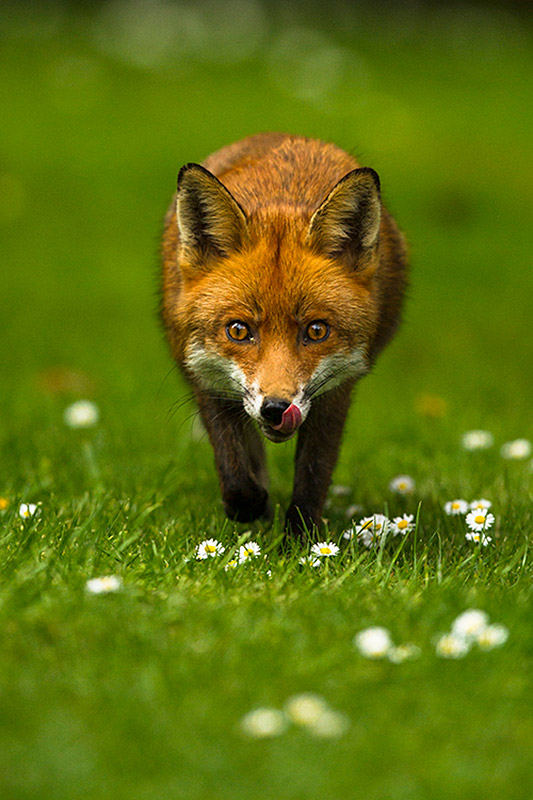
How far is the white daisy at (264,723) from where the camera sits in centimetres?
256

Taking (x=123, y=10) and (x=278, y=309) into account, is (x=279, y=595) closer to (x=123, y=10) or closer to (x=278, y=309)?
(x=278, y=309)

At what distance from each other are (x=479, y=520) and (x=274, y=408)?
1.15 meters

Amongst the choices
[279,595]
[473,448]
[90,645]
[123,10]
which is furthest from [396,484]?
[123,10]

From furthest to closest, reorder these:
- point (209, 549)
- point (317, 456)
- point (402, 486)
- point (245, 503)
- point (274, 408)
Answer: point (402, 486)
point (317, 456)
point (245, 503)
point (209, 549)
point (274, 408)

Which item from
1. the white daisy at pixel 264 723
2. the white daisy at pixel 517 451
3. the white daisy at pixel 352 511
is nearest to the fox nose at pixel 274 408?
the white daisy at pixel 352 511

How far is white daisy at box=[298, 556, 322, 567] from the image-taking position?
150 inches

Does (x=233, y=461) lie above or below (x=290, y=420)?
below

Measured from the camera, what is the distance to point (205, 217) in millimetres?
4371

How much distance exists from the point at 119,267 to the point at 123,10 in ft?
43.9

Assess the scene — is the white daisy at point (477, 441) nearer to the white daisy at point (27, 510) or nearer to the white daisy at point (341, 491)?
the white daisy at point (341, 491)

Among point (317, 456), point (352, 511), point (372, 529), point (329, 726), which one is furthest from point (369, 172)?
point (329, 726)

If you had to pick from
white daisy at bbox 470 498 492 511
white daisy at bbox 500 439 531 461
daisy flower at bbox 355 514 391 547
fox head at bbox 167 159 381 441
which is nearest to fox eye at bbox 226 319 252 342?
fox head at bbox 167 159 381 441

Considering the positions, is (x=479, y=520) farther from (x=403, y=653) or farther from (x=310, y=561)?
(x=403, y=653)

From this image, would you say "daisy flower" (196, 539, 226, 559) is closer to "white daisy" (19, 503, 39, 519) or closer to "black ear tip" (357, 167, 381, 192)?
"white daisy" (19, 503, 39, 519)
